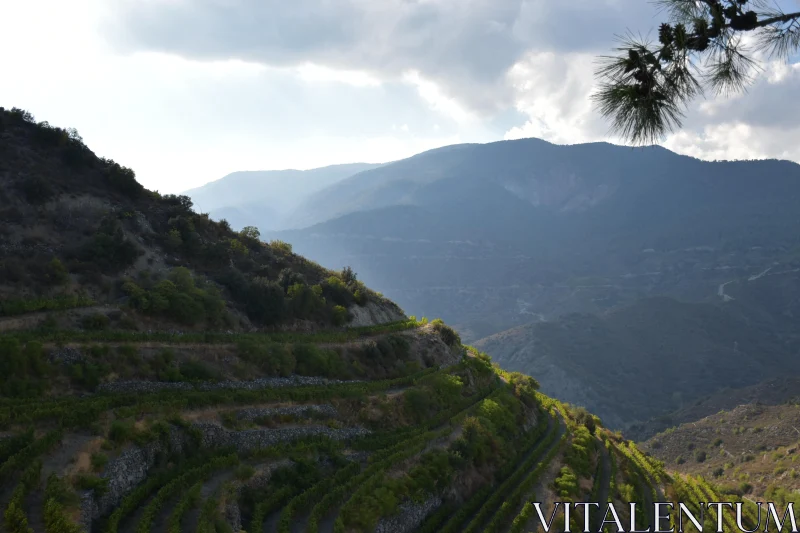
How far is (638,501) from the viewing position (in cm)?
3147

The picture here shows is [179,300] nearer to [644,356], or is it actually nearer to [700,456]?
[700,456]

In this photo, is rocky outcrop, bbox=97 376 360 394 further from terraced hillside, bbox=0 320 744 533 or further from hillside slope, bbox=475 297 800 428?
hillside slope, bbox=475 297 800 428

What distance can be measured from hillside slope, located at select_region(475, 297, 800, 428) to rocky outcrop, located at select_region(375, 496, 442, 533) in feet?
367

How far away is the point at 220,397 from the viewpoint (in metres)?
22.1

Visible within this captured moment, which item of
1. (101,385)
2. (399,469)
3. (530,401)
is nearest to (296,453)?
(399,469)

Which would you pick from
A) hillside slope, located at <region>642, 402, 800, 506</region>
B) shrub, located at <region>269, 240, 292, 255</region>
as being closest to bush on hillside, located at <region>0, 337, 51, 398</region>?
shrub, located at <region>269, 240, 292, 255</region>

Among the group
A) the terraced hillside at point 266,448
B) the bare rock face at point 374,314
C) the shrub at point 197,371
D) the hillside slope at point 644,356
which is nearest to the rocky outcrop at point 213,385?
the terraced hillside at point 266,448

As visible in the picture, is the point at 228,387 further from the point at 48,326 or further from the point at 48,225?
the point at 48,225

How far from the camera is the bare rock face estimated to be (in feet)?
133

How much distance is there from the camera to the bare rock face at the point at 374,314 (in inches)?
1599

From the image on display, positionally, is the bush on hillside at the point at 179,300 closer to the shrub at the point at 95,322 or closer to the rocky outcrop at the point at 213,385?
the shrub at the point at 95,322

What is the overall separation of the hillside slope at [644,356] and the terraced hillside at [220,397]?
99.2m

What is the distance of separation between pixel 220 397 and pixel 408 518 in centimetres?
921

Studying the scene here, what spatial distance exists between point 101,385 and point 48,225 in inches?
A: 687
